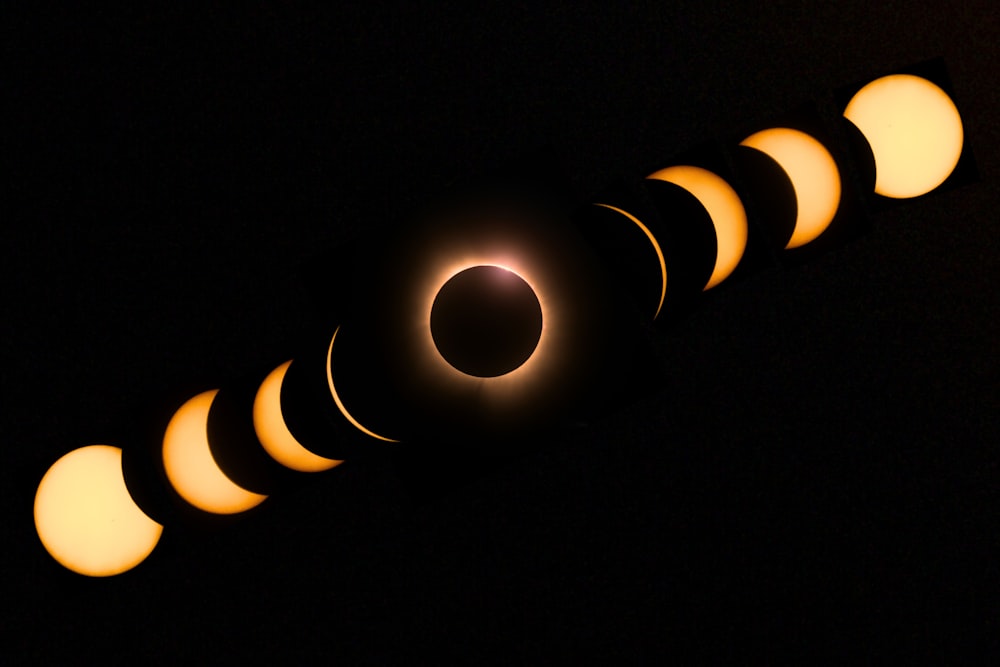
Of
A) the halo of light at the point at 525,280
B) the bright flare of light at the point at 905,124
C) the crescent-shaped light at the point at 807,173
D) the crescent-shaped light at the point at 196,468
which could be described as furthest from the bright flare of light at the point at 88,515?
the bright flare of light at the point at 905,124

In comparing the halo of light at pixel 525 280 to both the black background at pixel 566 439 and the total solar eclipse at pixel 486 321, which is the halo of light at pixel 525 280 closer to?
the total solar eclipse at pixel 486 321

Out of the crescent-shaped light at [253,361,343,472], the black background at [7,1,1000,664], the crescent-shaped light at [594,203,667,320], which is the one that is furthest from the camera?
the black background at [7,1,1000,664]

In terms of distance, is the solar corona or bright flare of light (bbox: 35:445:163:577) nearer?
the solar corona

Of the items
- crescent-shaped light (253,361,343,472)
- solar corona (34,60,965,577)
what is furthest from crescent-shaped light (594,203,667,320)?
crescent-shaped light (253,361,343,472)

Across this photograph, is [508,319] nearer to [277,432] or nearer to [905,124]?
[277,432]

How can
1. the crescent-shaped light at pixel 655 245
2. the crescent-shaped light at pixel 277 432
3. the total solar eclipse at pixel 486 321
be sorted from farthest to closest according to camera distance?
the crescent-shaped light at pixel 277 432, the crescent-shaped light at pixel 655 245, the total solar eclipse at pixel 486 321

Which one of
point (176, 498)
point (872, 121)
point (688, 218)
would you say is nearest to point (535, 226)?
point (688, 218)

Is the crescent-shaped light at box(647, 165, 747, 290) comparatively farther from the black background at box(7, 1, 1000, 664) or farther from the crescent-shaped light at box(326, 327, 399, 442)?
the black background at box(7, 1, 1000, 664)

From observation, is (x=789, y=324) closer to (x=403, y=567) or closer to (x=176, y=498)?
(x=403, y=567)
